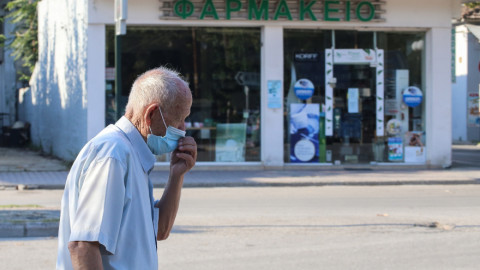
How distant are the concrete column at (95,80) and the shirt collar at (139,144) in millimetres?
15043

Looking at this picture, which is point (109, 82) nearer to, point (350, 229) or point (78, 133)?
point (78, 133)

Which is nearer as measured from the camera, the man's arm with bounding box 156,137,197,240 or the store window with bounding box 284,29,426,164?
the man's arm with bounding box 156,137,197,240

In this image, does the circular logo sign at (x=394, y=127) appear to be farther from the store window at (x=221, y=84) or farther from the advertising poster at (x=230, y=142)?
the advertising poster at (x=230, y=142)

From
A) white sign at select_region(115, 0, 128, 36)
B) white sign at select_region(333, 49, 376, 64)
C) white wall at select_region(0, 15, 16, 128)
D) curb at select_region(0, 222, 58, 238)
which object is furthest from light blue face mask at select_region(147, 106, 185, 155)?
white wall at select_region(0, 15, 16, 128)

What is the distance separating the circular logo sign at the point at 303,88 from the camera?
18.3 meters

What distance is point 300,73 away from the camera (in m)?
18.3

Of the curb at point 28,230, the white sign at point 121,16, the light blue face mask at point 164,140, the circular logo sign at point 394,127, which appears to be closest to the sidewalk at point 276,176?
the circular logo sign at point 394,127

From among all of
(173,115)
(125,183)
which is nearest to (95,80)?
(173,115)

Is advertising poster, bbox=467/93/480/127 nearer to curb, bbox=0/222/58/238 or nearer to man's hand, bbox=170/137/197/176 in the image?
curb, bbox=0/222/58/238

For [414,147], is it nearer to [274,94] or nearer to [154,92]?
[274,94]

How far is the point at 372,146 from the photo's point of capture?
18.8 meters

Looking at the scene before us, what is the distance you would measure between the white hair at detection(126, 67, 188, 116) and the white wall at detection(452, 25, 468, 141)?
33.1m

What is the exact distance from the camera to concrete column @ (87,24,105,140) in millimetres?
17281

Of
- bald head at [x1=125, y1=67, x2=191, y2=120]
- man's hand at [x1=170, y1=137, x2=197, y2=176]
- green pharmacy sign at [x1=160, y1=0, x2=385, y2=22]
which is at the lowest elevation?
man's hand at [x1=170, y1=137, x2=197, y2=176]
